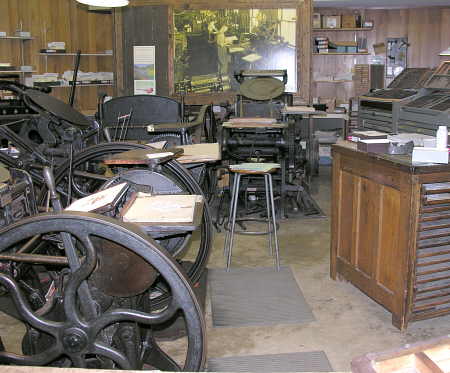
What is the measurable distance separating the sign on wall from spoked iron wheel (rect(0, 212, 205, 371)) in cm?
531

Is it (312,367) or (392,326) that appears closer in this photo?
(312,367)

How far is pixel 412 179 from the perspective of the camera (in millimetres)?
2500

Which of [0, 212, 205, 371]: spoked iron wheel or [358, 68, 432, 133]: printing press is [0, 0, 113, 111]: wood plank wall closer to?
[358, 68, 432, 133]: printing press

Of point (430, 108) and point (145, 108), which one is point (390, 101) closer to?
point (430, 108)

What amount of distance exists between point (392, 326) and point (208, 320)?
3.22ft

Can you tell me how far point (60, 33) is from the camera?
7.38 m

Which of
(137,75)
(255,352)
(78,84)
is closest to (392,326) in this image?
(255,352)

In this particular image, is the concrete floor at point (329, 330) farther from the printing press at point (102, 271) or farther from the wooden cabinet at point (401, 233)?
the printing press at point (102, 271)

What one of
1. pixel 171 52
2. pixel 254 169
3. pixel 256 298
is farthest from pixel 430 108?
pixel 171 52

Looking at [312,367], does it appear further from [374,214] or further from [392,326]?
[374,214]

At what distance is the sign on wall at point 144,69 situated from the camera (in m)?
6.89

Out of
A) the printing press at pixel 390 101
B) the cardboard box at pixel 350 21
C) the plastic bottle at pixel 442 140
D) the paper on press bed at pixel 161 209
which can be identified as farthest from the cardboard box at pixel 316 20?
the paper on press bed at pixel 161 209

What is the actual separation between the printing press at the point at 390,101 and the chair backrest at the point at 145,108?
199cm

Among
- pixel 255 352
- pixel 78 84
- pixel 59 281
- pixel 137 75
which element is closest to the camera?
pixel 59 281
